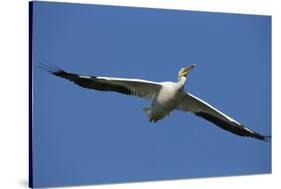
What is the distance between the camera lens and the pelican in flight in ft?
24.2

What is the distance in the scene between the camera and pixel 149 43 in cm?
790

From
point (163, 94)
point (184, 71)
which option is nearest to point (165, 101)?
point (163, 94)

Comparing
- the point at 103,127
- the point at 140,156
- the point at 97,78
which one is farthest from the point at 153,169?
the point at 97,78

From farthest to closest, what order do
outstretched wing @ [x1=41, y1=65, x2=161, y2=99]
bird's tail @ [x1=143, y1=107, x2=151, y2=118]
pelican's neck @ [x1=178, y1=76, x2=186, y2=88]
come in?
pelican's neck @ [x1=178, y1=76, x2=186, y2=88], bird's tail @ [x1=143, y1=107, x2=151, y2=118], outstretched wing @ [x1=41, y1=65, x2=161, y2=99]

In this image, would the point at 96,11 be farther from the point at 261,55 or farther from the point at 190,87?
the point at 261,55

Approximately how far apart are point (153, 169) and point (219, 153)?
0.94m

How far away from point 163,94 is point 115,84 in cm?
62

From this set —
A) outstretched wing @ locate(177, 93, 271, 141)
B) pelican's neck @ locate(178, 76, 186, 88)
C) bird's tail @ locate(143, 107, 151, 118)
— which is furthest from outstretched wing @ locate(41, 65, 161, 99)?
outstretched wing @ locate(177, 93, 271, 141)

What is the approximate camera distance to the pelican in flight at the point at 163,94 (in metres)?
7.38

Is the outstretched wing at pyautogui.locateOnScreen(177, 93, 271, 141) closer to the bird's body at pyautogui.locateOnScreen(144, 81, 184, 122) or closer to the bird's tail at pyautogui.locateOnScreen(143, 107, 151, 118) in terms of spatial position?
the bird's body at pyautogui.locateOnScreen(144, 81, 184, 122)

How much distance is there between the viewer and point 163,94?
309 inches

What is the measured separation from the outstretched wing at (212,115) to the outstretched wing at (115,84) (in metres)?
0.45

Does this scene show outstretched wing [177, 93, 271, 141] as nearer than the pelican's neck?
No

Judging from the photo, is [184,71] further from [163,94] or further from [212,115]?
[212,115]
